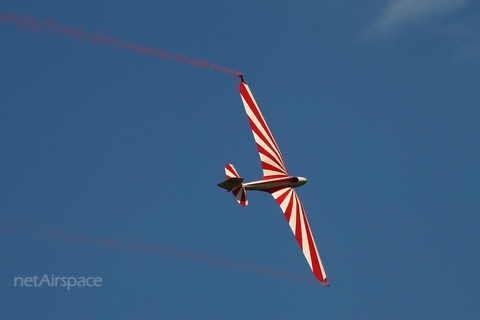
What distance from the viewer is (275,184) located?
161 ft

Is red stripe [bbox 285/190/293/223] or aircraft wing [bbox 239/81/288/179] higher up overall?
aircraft wing [bbox 239/81/288/179]

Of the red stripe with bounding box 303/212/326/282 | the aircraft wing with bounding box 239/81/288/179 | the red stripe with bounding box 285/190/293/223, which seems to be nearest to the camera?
the red stripe with bounding box 303/212/326/282

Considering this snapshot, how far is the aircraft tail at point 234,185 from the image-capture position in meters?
47.0

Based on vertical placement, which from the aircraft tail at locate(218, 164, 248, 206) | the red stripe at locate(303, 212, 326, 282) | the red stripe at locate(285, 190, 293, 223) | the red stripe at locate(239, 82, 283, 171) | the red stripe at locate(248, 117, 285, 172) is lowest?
the red stripe at locate(303, 212, 326, 282)

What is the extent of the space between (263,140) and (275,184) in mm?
2232

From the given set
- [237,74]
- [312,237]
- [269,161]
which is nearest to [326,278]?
[312,237]

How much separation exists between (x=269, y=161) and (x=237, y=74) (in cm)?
447

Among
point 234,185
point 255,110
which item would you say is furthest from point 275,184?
point 255,110

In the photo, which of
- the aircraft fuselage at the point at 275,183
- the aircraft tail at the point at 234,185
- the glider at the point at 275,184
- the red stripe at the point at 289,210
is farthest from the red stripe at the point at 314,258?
the aircraft tail at the point at 234,185

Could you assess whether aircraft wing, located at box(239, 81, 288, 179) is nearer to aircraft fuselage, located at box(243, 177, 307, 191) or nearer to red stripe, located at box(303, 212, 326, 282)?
aircraft fuselage, located at box(243, 177, 307, 191)

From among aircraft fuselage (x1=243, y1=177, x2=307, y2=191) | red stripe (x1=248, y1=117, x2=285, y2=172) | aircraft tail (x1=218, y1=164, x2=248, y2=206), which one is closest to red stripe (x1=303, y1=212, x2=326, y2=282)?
aircraft fuselage (x1=243, y1=177, x2=307, y2=191)

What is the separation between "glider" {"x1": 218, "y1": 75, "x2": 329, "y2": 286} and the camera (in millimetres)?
47438

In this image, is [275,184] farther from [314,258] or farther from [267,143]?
[314,258]

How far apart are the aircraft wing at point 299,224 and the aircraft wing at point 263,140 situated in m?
Result: 0.86
